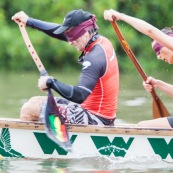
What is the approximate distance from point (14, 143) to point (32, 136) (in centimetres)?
22

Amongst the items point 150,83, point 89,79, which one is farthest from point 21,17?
point 150,83

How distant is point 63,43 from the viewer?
2520cm

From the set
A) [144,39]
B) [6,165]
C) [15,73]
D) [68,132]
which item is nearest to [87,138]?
[68,132]

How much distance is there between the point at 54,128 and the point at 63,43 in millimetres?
16206

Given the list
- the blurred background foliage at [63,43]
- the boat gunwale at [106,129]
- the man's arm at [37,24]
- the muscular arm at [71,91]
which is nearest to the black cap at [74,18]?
the man's arm at [37,24]

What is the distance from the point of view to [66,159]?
936 centimetres

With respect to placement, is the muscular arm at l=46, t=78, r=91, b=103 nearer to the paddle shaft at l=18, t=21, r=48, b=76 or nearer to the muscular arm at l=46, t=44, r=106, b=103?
the muscular arm at l=46, t=44, r=106, b=103

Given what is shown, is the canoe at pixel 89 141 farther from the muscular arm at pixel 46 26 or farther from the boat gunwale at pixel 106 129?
the muscular arm at pixel 46 26

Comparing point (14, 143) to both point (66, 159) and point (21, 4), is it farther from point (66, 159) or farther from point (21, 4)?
point (21, 4)

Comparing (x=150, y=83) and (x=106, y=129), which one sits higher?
(x=150, y=83)

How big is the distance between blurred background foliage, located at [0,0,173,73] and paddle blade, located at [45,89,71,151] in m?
15.2

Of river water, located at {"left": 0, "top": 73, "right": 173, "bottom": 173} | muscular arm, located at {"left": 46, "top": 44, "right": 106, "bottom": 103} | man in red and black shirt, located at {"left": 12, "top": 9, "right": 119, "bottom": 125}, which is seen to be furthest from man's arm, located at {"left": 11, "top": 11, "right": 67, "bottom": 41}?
river water, located at {"left": 0, "top": 73, "right": 173, "bottom": 173}

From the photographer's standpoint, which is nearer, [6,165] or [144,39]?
[6,165]

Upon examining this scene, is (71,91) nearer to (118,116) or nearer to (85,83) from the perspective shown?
(85,83)
